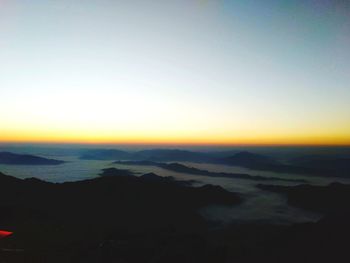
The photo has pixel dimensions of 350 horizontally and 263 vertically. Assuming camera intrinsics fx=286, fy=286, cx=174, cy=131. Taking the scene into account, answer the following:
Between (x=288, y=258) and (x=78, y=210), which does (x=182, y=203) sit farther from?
(x=288, y=258)

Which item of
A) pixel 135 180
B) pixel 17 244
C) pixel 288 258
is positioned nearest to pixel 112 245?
pixel 17 244

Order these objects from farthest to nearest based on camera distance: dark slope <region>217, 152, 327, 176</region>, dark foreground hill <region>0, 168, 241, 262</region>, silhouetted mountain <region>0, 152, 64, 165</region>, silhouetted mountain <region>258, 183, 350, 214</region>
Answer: dark slope <region>217, 152, 327, 176</region>, silhouetted mountain <region>0, 152, 64, 165</region>, silhouetted mountain <region>258, 183, 350, 214</region>, dark foreground hill <region>0, 168, 241, 262</region>

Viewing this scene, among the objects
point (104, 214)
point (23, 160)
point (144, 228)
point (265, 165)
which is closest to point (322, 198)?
point (144, 228)

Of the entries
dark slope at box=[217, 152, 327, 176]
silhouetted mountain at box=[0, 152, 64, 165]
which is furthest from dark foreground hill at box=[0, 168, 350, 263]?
silhouetted mountain at box=[0, 152, 64, 165]

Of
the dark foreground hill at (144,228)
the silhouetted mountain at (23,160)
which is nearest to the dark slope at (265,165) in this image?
the dark foreground hill at (144,228)

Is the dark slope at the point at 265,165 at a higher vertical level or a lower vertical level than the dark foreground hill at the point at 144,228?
lower

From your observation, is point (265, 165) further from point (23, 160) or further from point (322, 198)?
point (23, 160)

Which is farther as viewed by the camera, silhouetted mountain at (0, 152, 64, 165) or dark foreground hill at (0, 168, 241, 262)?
silhouetted mountain at (0, 152, 64, 165)

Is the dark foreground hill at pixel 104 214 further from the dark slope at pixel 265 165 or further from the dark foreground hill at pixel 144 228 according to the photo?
the dark slope at pixel 265 165

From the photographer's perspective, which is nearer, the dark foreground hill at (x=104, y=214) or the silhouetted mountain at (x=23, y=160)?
the dark foreground hill at (x=104, y=214)

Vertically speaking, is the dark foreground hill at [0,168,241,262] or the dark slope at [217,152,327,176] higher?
the dark foreground hill at [0,168,241,262]

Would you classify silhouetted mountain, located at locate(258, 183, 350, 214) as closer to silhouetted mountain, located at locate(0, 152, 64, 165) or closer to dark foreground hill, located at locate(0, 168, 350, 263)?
dark foreground hill, located at locate(0, 168, 350, 263)

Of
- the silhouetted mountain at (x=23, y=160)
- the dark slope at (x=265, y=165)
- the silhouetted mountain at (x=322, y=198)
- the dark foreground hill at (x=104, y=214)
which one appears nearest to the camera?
the dark foreground hill at (x=104, y=214)

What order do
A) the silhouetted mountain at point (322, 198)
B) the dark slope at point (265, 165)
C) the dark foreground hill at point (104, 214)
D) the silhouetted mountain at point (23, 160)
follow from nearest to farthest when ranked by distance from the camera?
the dark foreground hill at point (104, 214), the silhouetted mountain at point (322, 198), the silhouetted mountain at point (23, 160), the dark slope at point (265, 165)
